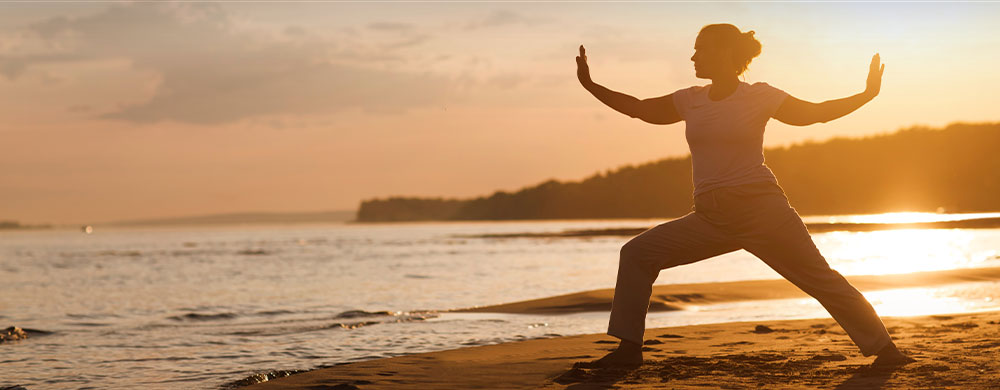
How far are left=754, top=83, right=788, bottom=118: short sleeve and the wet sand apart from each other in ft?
5.24

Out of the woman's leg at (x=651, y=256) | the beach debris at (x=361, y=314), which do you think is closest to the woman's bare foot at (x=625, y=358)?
the woman's leg at (x=651, y=256)

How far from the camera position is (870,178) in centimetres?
12494

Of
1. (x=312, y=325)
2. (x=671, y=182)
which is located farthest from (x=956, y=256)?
(x=671, y=182)

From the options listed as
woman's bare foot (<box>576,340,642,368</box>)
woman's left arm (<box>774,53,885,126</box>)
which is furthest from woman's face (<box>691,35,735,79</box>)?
woman's bare foot (<box>576,340,642,368</box>)

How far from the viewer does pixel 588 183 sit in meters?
179

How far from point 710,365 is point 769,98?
71.4 inches

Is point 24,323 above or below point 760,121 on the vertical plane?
below

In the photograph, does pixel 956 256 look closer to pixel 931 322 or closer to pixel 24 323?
pixel 931 322

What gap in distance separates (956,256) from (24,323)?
69.3 ft

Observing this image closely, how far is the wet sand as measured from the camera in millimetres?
5656

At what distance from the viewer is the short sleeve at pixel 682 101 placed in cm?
594

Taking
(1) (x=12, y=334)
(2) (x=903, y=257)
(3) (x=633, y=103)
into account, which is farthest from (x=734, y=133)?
(2) (x=903, y=257)

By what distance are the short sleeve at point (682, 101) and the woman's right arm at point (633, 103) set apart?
1.7 inches

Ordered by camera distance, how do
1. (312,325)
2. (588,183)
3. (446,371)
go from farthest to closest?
(588,183) → (312,325) → (446,371)
